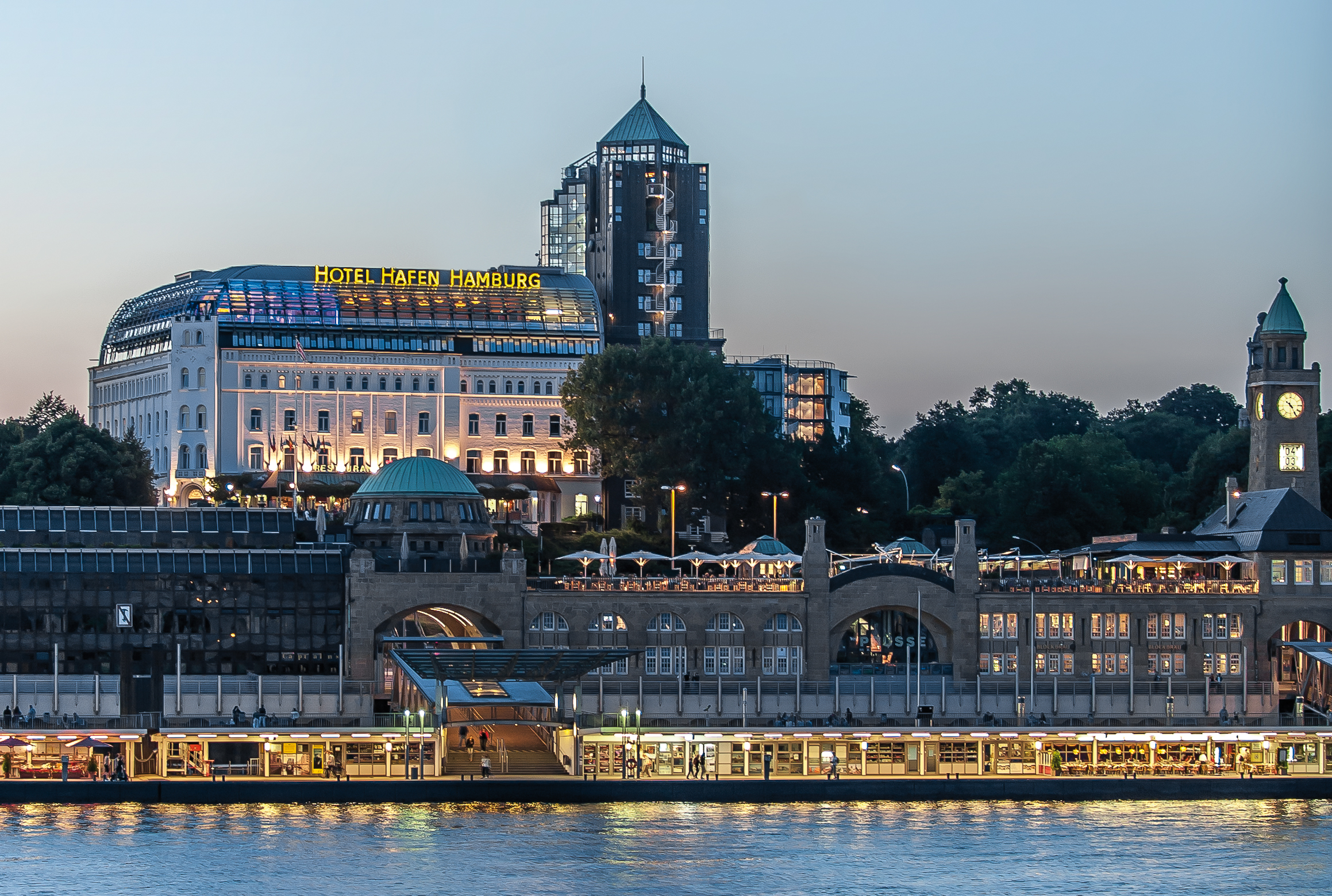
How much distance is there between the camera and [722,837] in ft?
377

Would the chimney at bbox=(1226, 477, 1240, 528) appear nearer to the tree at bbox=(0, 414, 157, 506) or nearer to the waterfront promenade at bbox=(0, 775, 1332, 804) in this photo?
the waterfront promenade at bbox=(0, 775, 1332, 804)

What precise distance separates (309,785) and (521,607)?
31.3 metres

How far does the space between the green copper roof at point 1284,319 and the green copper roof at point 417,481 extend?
55085 millimetres

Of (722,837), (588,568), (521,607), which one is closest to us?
(722,837)

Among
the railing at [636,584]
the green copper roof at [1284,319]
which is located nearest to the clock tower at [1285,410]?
the green copper roof at [1284,319]

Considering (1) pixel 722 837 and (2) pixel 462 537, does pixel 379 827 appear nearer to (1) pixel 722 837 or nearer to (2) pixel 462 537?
(1) pixel 722 837

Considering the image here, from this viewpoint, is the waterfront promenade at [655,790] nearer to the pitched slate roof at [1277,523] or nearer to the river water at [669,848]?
the river water at [669,848]

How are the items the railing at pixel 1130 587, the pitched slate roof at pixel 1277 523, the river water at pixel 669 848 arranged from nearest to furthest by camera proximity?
the river water at pixel 669 848
the railing at pixel 1130 587
the pitched slate roof at pixel 1277 523

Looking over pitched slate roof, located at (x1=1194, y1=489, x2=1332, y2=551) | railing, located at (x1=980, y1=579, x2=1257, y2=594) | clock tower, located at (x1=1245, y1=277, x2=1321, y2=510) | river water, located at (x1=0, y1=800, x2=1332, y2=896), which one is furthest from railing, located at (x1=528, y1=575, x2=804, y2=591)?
clock tower, located at (x1=1245, y1=277, x2=1321, y2=510)

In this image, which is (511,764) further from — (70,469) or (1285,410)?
(70,469)

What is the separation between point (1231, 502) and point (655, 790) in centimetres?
5797

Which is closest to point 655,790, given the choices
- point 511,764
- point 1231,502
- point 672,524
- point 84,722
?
point 511,764

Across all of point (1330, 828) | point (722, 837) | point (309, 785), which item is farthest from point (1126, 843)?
point (309, 785)

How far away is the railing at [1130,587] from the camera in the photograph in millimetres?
155750
